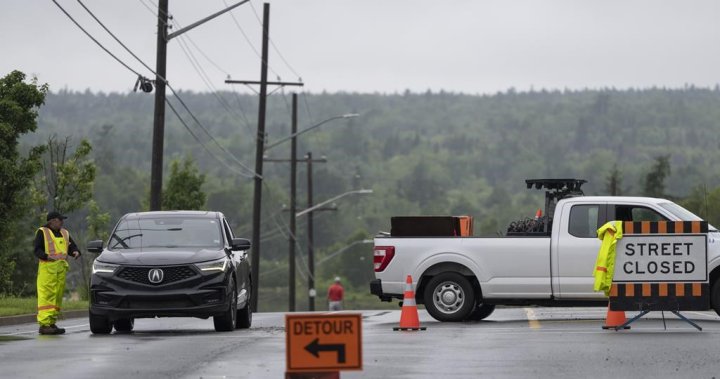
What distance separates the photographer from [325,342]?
1101 cm

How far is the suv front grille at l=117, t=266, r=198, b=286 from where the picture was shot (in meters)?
21.3

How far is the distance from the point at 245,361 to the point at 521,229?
9302 millimetres

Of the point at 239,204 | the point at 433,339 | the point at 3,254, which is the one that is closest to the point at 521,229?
the point at 433,339

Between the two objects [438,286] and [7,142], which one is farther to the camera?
[7,142]

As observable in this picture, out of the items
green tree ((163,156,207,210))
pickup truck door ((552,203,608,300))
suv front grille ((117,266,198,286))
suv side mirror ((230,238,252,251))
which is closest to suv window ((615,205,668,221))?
pickup truck door ((552,203,608,300))

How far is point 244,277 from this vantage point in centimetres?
2372

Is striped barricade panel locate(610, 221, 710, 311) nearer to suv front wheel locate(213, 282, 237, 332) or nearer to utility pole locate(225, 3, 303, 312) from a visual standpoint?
suv front wheel locate(213, 282, 237, 332)

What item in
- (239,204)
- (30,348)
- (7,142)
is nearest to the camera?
(30,348)

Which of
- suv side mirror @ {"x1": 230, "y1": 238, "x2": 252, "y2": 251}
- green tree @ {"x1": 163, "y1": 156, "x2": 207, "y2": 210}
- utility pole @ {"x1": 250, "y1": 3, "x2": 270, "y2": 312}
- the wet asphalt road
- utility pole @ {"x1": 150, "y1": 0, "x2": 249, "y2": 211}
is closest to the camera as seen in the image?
the wet asphalt road

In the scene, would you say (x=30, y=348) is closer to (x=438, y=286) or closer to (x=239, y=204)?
(x=438, y=286)

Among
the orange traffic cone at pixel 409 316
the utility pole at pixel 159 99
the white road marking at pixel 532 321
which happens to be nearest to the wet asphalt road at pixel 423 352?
the white road marking at pixel 532 321

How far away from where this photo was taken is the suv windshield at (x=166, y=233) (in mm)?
22328

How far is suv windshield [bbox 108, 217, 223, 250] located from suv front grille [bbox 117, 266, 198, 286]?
85cm

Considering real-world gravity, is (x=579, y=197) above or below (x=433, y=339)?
above
